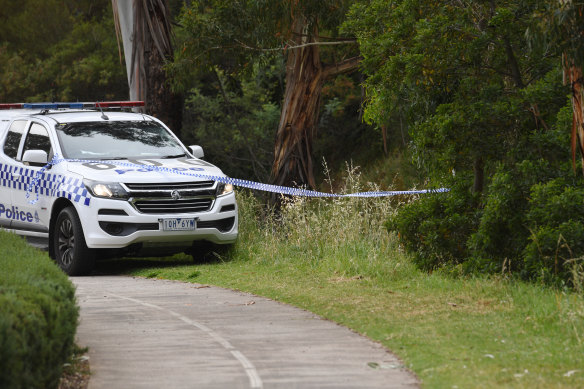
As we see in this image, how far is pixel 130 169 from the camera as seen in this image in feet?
40.5

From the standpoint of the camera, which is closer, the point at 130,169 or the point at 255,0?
the point at 130,169

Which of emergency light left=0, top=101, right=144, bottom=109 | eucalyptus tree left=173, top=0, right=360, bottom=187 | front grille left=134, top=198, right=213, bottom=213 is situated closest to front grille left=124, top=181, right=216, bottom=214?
front grille left=134, top=198, right=213, bottom=213

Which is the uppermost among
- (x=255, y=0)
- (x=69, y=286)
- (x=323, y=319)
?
(x=255, y=0)

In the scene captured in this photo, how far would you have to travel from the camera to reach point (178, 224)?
12219 mm

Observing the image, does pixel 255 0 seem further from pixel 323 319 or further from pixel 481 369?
pixel 481 369

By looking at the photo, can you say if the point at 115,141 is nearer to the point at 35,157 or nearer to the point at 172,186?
the point at 35,157

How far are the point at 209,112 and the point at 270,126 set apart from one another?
2.96m

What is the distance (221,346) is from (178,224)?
4798 mm

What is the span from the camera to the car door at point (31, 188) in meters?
13.0

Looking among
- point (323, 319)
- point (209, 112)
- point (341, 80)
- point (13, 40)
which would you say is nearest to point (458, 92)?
point (323, 319)

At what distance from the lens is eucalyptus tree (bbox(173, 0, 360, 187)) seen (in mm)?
18047

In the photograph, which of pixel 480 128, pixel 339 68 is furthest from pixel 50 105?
pixel 339 68

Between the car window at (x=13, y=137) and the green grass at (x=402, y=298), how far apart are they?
1.97 metres

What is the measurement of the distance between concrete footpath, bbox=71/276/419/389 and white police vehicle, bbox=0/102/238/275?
199 centimetres
